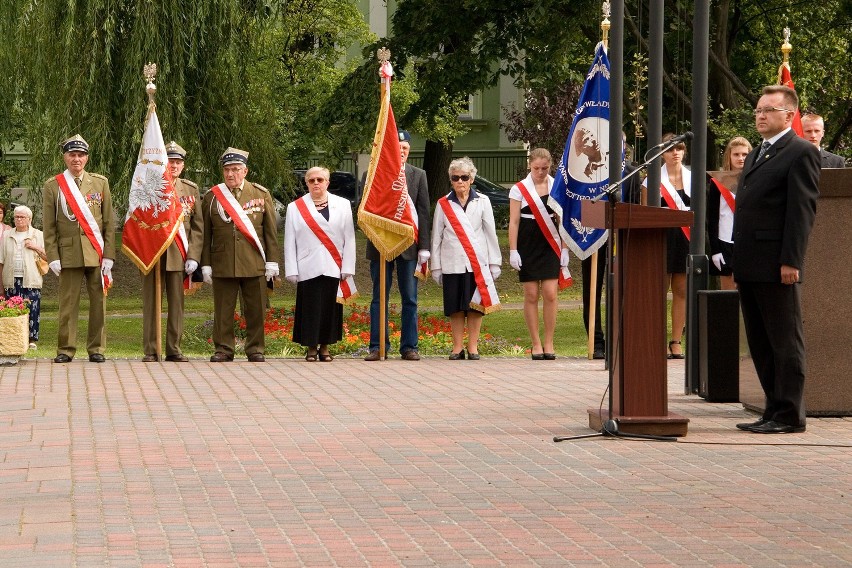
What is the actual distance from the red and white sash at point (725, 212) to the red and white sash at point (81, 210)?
19.5 feet

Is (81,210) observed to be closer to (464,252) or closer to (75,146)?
(75,146)

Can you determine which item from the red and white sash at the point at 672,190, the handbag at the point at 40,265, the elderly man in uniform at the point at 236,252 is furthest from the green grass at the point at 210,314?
the red and white sash at the point at 672,190

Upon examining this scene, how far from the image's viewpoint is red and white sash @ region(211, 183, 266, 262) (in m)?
15.4

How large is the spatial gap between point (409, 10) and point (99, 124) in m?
5.64

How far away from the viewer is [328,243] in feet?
50.4

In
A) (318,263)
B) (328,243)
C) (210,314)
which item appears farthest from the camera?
(210,314)

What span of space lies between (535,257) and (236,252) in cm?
294

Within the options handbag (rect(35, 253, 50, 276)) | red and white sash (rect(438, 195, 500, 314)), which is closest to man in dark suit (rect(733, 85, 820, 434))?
red and white sash (rect(438, 195, 500, 314))

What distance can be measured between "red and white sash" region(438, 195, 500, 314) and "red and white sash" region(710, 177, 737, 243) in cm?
232

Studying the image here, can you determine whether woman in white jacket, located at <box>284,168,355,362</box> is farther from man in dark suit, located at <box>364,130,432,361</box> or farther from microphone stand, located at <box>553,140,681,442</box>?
microphone stand, located at <box>553,140,681,442</box>

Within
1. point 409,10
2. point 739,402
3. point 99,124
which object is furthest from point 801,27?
point 739,402

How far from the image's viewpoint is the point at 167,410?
36.8 ft

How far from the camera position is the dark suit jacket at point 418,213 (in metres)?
15.7

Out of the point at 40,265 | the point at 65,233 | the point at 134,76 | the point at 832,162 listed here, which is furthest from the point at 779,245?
the point at 134,76
